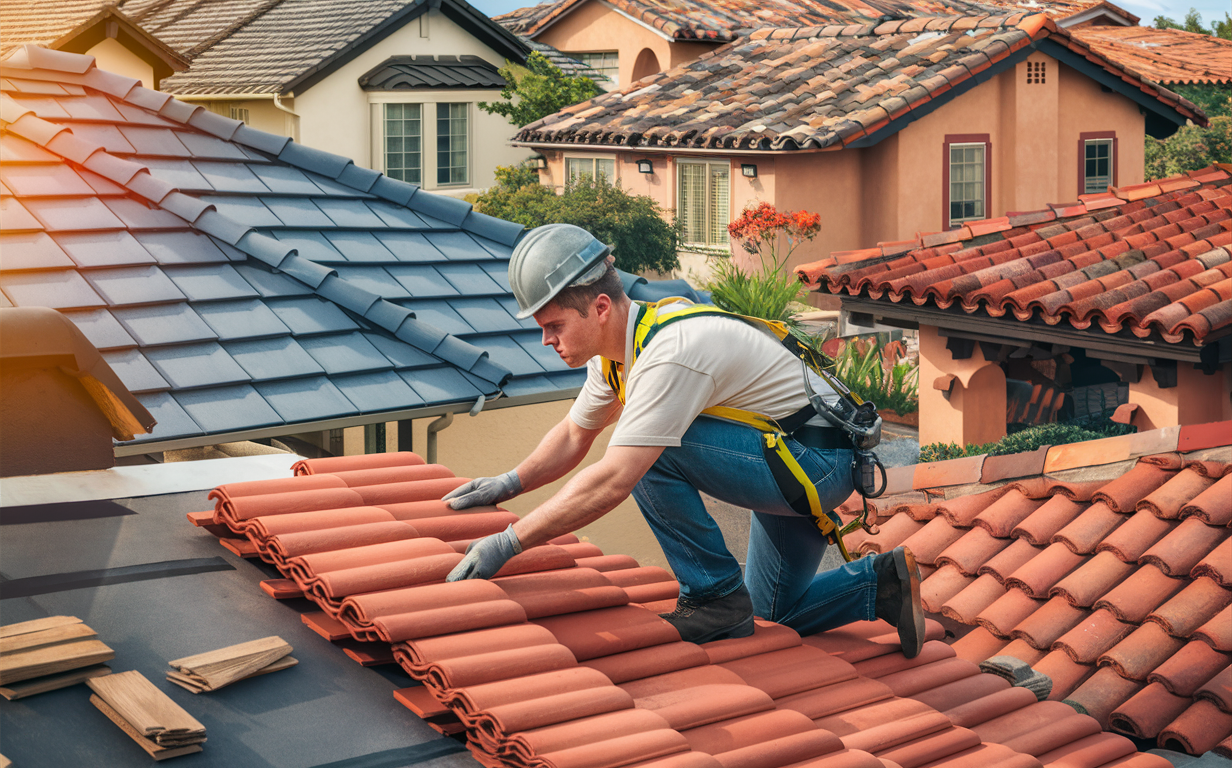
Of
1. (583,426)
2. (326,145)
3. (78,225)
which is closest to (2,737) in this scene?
(583,426)

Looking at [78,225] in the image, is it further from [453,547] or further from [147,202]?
[453,547]

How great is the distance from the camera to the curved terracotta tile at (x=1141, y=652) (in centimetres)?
489

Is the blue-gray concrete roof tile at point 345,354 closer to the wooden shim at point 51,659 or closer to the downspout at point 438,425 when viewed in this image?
the downspout at point 438,425

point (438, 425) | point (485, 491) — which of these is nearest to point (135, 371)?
point (438, 425)

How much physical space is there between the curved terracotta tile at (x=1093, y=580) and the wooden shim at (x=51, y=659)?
4331 millimetres

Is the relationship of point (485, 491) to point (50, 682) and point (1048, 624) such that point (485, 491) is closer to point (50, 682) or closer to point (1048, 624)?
point (50, 682)

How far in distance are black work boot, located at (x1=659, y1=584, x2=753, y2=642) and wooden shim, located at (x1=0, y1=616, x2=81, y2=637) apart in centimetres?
163

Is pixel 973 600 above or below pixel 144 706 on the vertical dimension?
below

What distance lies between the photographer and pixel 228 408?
5980mm

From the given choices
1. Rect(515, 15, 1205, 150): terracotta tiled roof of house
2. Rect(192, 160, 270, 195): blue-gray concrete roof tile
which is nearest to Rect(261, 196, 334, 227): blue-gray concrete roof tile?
Rect(192, 160, 270, 195): blue-gray concrete roof tile

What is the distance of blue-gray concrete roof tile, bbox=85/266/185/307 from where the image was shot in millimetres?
6410

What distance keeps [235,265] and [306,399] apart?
4.61ft

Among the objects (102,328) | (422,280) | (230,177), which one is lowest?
(102,328)

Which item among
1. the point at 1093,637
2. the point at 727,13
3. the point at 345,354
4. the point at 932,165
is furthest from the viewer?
the point at 727,13
